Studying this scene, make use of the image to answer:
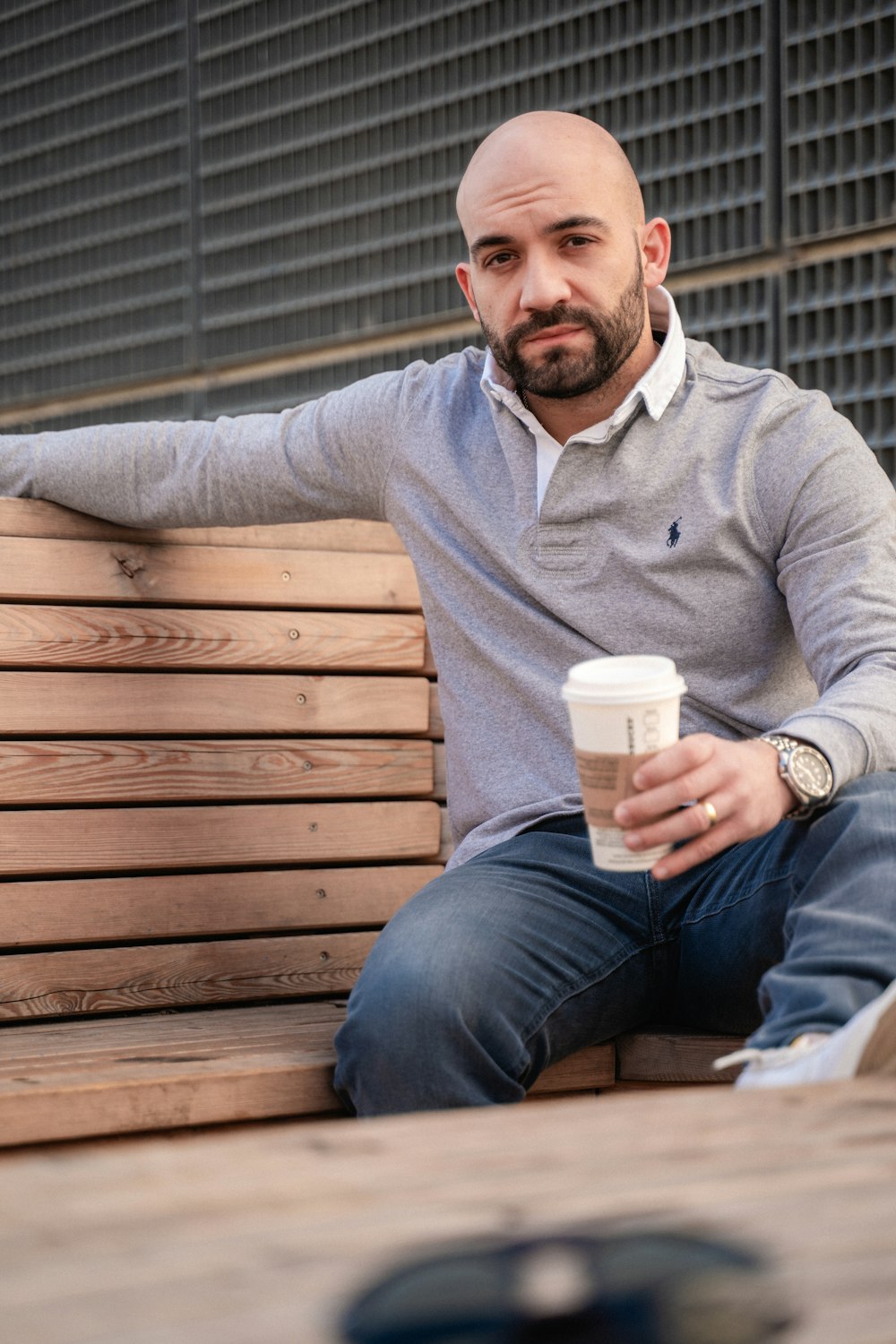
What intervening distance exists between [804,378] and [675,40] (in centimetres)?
93

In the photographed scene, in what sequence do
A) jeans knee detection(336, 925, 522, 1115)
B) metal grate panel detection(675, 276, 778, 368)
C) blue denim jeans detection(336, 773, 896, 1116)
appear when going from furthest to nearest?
1. metal grate panel detection(675, 276, 778, 368)
2. jeans knee detection(336, 925, 522, 1115)
3. blue denim jeans detection(336, 773, 896, 1116)

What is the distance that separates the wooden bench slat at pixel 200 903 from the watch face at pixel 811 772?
3.75 ft

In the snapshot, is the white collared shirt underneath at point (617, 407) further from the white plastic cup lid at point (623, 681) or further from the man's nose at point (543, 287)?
the white plastic cup lid at point (623, 681)

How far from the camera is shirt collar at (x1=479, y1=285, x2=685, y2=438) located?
2594mm

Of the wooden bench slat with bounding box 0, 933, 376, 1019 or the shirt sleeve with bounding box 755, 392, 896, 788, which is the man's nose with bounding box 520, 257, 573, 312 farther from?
the wooden bench slat with bounding box 0, 933, 376, 1019

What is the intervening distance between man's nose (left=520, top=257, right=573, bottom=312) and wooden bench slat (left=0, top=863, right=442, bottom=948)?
1.06 metres

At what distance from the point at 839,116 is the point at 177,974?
8.12 ft

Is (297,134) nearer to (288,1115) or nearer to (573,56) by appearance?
(573,56)

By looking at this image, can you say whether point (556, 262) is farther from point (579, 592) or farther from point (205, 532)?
point (205, 532)

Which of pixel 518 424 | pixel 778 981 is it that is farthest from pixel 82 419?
pixel 778 981

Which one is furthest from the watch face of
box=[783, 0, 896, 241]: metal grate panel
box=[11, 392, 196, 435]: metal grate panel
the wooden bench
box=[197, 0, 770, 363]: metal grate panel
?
box=[11, 392, 196, 435]: metal grate panel

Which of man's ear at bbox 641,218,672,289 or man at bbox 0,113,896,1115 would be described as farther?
man's ear at bbox 641,218,672,289

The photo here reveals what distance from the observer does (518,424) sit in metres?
2.70

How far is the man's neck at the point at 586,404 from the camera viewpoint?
106 inches
